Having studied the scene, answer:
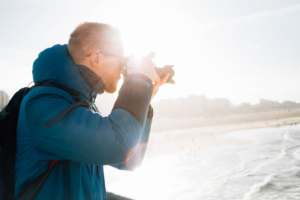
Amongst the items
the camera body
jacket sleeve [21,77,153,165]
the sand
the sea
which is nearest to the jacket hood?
jacket sleeve [21,77,153,165]

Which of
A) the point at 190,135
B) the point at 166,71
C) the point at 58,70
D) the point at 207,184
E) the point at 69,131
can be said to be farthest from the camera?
the point at 190,135

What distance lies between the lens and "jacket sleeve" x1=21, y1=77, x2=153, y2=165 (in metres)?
0.65

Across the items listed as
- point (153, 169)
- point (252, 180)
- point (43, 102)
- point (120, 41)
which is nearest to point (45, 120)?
point (43, 102)

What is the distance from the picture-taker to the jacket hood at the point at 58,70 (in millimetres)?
792

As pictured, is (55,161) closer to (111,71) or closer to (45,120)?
(45,120)

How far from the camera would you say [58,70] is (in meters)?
0.81

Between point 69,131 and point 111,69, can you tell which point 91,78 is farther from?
point 69,131

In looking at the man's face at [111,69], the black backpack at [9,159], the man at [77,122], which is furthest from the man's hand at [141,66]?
the black backpack at [9,159]

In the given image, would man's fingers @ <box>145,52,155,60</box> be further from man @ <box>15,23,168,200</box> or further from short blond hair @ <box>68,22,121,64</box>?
short blond hair @ <box>68,22,121,64</box>

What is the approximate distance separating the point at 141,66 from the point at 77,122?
383 millimetres

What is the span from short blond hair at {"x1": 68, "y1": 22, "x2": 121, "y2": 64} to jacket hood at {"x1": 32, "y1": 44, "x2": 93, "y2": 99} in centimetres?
6

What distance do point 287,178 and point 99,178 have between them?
4.50m

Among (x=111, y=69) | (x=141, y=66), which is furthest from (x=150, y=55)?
(x=111, y=69)

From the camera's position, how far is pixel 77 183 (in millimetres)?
793
